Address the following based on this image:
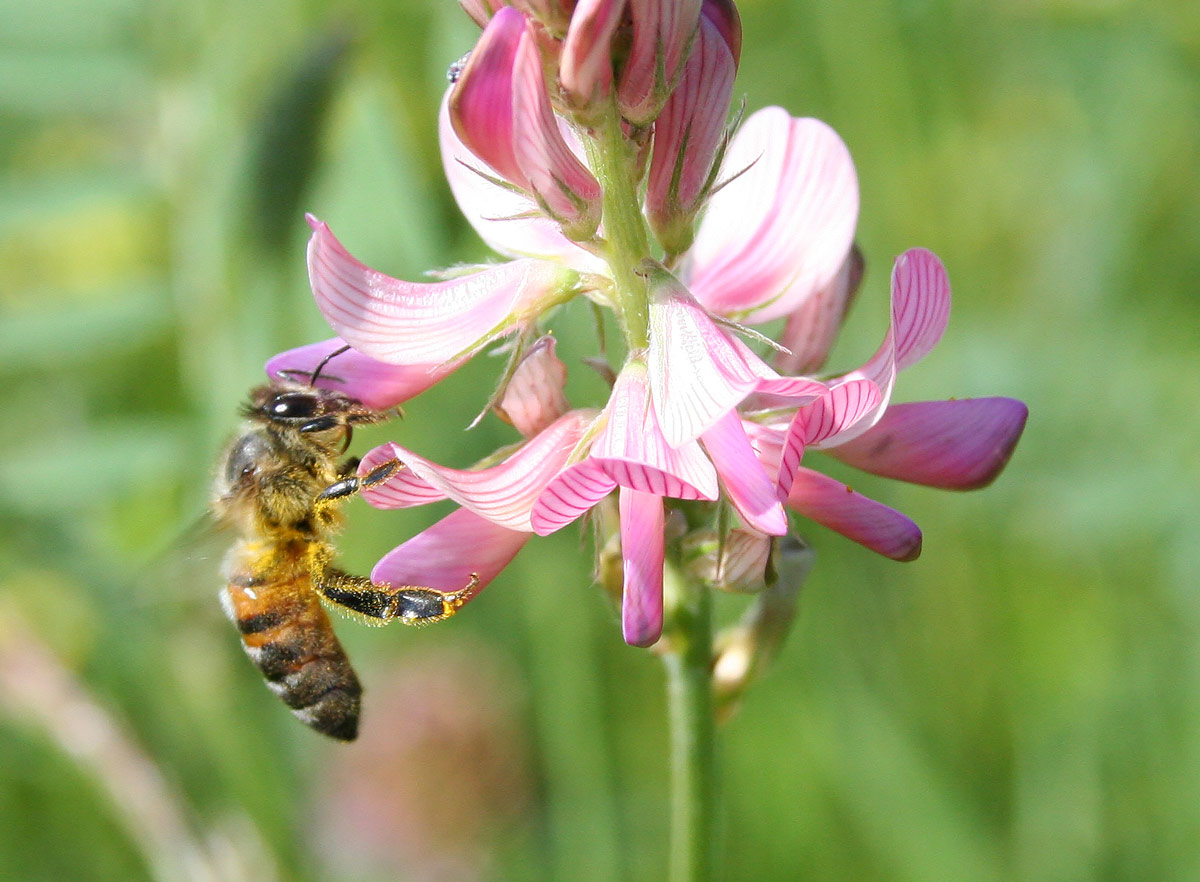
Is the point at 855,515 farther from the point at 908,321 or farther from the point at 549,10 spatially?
the point at 549,10

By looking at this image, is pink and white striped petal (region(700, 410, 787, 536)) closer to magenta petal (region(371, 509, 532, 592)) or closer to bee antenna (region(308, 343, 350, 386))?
magenta petal (region(371, 509, 532, 592))

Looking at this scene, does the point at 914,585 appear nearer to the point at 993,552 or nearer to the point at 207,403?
the point at 993,552

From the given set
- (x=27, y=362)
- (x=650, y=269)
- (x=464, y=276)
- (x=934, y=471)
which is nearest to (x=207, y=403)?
(x=27, y=362)

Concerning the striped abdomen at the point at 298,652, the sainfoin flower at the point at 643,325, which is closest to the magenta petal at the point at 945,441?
the sainfoin flower at the point at 643,325

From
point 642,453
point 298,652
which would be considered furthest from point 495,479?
point 298,652

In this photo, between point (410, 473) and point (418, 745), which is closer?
point (410, 473)

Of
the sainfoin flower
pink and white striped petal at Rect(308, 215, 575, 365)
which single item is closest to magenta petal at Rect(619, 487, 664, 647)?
the sainfoin flower
